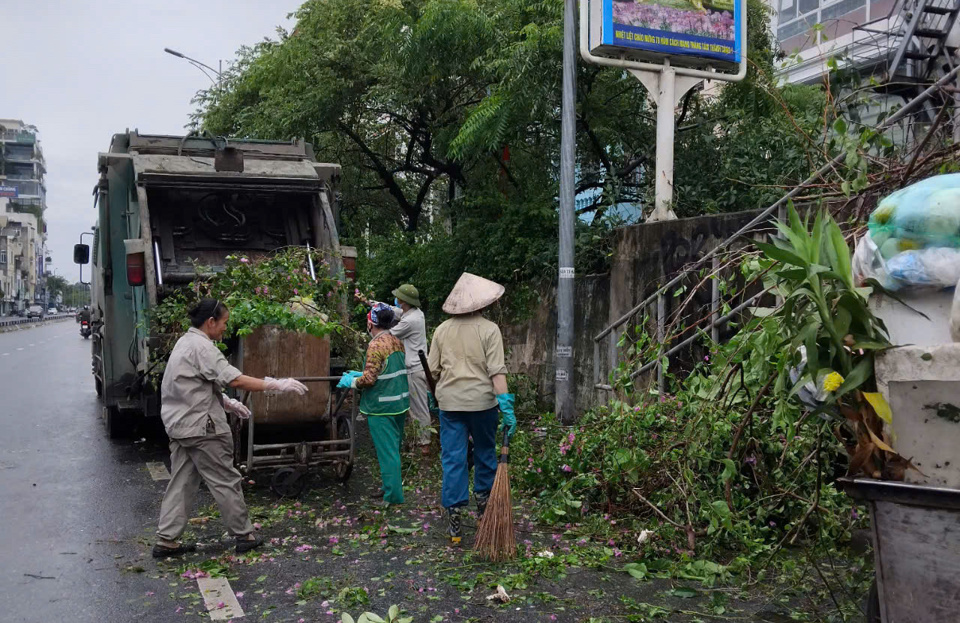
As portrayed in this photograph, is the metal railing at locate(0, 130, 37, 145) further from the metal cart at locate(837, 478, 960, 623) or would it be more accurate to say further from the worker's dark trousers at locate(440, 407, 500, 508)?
the metal cart at locate(837, 478, 960, 623)

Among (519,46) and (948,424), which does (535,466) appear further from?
(519,46)

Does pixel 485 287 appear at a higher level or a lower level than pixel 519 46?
lower

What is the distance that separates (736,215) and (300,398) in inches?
169

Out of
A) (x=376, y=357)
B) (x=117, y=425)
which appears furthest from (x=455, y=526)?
(x=117, y=425)

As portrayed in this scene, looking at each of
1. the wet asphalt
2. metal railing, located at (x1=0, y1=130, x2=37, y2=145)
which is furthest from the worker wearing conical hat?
metal railing, located at (x1=0, y1=130, x2=37, y2=145)

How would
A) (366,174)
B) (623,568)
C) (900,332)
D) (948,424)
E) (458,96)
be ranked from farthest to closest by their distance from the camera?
(366,174) → (458,96) → (623,568) → (900,332) → (948,424)

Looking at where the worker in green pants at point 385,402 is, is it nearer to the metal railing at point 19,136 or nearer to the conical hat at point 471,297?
the conical hat at point 471,297

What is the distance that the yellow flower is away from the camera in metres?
3.26

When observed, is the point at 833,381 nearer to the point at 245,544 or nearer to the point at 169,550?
the point at 245,544

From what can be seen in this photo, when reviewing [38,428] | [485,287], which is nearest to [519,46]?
[485,287]

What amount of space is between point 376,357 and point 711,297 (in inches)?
131

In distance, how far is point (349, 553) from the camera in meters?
5.92

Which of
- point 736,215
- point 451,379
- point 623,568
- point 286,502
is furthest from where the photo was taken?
point 736,215

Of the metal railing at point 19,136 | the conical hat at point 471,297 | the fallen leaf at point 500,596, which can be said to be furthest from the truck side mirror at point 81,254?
the metal railing at point 19,136
